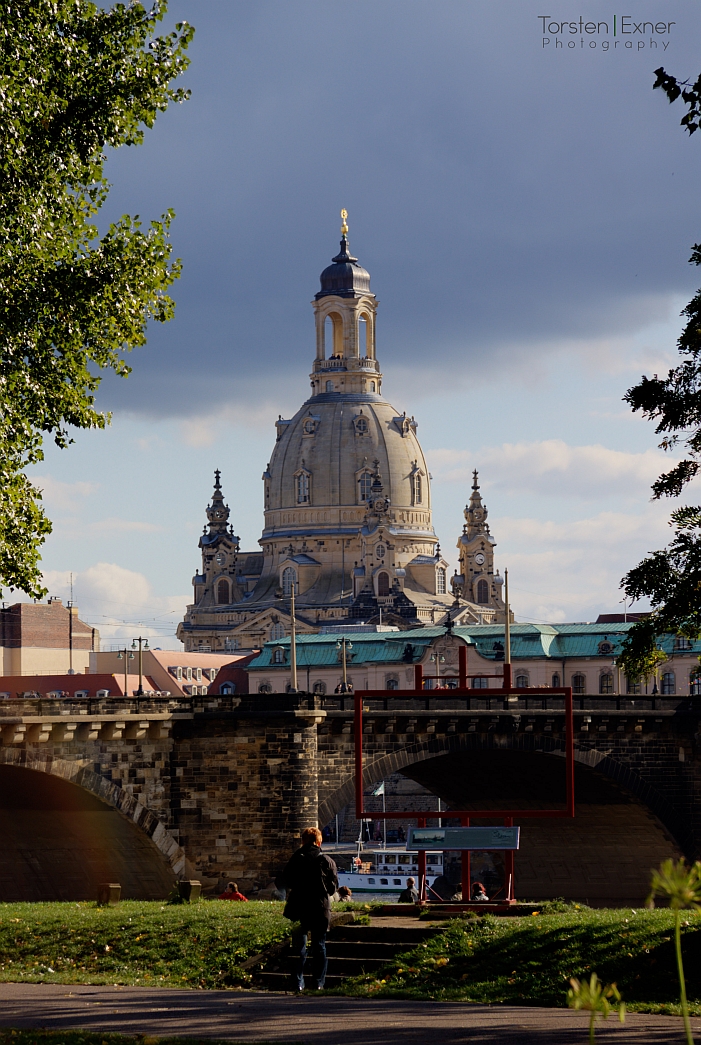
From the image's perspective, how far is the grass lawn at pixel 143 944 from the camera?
19219mm

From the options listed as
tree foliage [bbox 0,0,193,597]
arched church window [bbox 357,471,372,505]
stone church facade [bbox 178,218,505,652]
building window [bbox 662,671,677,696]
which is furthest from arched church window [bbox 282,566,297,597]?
tree foliage [bbox 0,0,193,597]

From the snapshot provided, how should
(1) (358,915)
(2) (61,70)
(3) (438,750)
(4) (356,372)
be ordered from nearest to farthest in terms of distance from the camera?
(1) (358,915)
(2) (61,70)
(3) (438,750)
(4) (356,372)

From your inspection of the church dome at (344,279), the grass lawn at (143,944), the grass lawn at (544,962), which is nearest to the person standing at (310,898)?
the grass lawn at (544,962)

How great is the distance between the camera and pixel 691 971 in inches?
678

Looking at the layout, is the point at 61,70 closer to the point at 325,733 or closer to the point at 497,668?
the point at 325,733

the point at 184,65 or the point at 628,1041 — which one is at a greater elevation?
the point at 184,65

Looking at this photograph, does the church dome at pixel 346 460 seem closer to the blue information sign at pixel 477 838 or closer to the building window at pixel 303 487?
the building window at pixel 303 487

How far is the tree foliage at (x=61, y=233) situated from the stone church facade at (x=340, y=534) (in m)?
132

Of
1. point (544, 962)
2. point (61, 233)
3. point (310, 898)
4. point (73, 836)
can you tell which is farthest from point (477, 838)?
point (73, 836)

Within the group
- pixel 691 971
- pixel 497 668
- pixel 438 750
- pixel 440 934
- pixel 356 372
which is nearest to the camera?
pixel 691 971

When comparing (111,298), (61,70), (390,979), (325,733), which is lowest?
(390,979)

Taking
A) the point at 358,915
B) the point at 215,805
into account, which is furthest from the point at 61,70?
the point at 215,805

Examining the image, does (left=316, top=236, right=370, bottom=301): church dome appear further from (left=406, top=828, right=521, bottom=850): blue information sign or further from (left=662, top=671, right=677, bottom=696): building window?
(left=406, top=828, right=521, bottom=850): blue information sign

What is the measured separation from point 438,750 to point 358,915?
29.2 metres
